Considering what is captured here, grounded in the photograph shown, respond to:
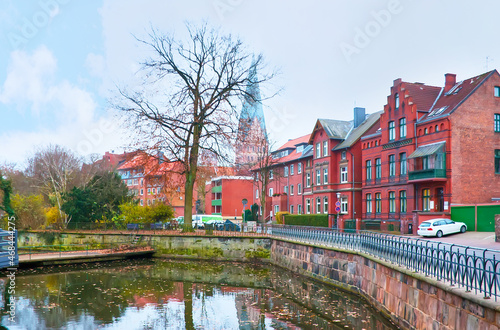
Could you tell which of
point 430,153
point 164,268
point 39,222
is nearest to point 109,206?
point 39,222

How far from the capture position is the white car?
3014cm

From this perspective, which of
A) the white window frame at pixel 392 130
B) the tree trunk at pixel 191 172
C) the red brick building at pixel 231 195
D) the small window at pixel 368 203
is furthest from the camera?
the red brick building at pixel 231 195

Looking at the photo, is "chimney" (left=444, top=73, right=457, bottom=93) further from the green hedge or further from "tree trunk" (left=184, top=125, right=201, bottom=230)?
"tree trunk" (left=184, top=125, right=201, bottom=230)

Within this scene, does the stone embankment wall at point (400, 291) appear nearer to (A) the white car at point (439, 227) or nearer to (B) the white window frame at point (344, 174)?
(A) the white car at point (439, 227)

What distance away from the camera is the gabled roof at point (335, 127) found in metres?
49.5

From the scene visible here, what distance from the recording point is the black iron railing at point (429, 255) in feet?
29.4

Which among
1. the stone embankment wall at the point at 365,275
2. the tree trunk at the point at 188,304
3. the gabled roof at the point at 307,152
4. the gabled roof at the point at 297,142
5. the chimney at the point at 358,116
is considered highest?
the chimney at the point at 358,116

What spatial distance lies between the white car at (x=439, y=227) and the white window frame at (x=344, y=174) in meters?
17.0

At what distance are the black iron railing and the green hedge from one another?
15761 mm

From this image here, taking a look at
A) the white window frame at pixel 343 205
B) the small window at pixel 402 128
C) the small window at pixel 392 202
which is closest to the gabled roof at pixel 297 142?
the white window frame at pixel 343 205

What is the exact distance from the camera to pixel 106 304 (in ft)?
55.8

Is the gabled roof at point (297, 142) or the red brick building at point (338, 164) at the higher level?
the gabled roof at point (297, 142)

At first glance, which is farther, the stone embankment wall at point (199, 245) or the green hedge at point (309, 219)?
the green hedge at point (309, 219)

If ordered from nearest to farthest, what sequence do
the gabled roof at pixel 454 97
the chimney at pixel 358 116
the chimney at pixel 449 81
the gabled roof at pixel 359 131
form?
1. the gabled roof at pixel 454 97
2. the chimney at pixel 449 81
3. the gabled roof at pixel 359 131
4. the chimney at pixel 358 116
